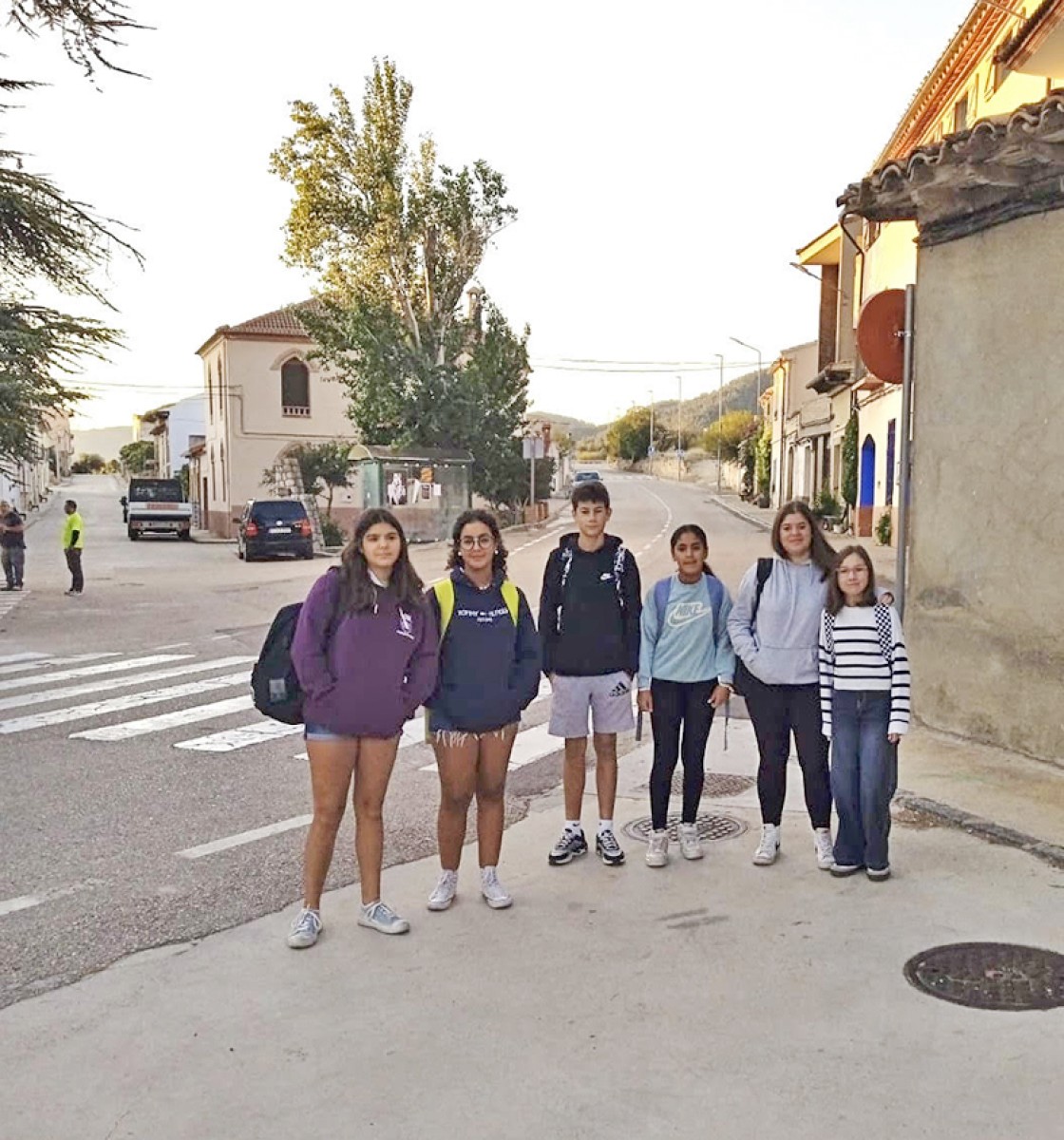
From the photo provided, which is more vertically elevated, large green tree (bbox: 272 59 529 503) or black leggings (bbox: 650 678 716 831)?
large green tree (bbox: 272 59 529 503)

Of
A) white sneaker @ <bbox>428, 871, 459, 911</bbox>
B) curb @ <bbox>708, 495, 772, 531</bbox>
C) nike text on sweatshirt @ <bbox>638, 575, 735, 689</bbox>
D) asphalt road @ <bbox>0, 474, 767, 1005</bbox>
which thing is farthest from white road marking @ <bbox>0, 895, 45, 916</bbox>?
curb @ <bbox>708, 495, 772, 531</bbox>

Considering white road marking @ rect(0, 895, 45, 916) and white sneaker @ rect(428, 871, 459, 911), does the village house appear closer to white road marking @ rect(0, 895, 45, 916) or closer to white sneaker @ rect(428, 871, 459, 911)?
white sneaker @ rect(428, 871, 459, 911)

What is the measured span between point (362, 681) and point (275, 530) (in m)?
24.2

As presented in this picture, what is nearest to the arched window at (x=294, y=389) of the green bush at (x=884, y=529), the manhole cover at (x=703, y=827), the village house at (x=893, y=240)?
the village house at (x=893, y=240)

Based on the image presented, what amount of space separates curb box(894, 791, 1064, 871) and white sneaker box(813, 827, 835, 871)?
88 centimetres

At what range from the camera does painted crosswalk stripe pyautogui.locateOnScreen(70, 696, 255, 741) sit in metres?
8.14

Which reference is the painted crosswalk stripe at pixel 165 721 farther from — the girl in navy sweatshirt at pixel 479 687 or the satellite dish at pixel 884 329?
the satellite dish at pixel 884 329

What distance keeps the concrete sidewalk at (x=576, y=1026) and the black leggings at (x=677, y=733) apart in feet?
1.38

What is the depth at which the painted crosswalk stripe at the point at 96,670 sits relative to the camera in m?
10.5

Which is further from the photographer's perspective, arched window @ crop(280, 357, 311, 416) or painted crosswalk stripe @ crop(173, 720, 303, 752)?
arched window @ crop(280, 357, 311, 416)

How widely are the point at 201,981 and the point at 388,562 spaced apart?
167 cm

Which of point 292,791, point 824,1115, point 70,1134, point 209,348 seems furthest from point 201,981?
point 209,348

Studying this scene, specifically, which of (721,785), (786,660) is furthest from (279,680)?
(721,785)

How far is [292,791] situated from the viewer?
6504 mm
